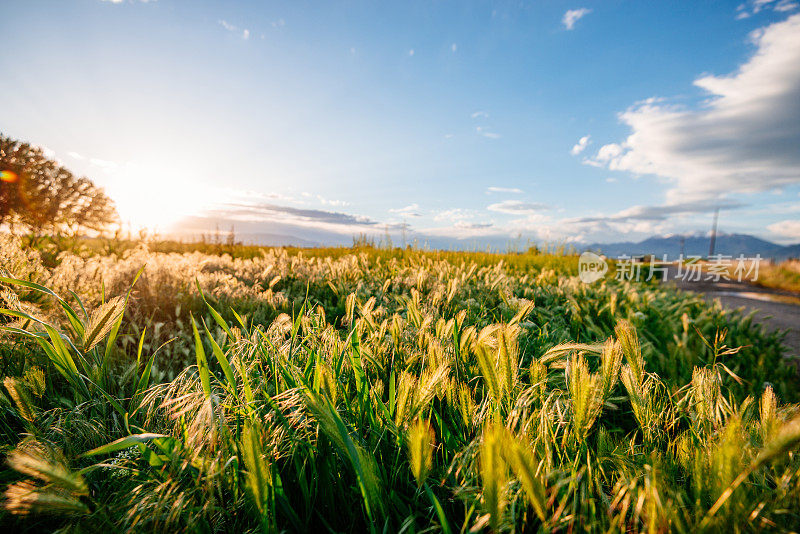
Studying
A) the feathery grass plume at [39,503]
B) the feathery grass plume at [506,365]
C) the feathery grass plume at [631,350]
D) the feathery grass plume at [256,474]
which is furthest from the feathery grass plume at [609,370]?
the feathery grass plume at [39,503]

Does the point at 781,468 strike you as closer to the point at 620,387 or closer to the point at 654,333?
the point at 620,387

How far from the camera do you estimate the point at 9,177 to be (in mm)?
21516

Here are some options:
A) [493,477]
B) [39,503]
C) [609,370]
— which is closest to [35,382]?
[39,503]

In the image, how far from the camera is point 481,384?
151 centimetres

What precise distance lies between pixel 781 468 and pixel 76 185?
33.4 meters

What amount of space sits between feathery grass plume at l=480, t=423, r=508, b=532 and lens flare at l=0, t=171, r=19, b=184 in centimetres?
3018

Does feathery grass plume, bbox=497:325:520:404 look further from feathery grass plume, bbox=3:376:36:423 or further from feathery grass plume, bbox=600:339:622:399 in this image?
feathery grass plume, bbox=3:376:36:423

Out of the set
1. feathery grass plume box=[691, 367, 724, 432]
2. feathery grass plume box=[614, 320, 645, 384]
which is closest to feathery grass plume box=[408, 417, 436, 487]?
feathery grass plume box=[614, 320, 645, 384]

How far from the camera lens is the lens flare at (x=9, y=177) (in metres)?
20.8

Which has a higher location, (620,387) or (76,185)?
(76,185)

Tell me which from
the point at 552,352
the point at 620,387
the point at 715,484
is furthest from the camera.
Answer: the point at 620,387

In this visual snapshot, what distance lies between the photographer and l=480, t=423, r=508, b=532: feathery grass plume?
0.67m

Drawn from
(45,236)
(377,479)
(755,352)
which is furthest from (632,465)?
(45,236)

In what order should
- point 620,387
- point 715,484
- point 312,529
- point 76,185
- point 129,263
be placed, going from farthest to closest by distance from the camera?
point 76,185, point 129,263, point 620,387, point 312,529, point 715,484
